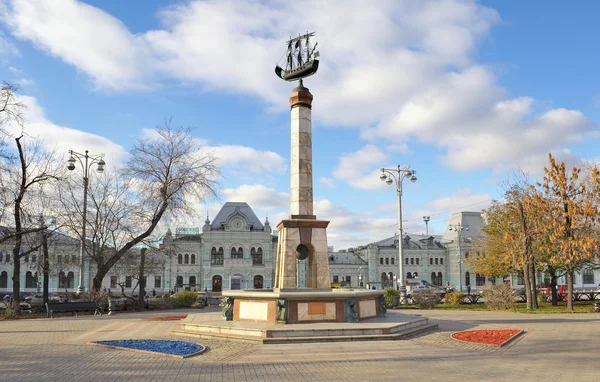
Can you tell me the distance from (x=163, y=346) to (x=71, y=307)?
14568 mm

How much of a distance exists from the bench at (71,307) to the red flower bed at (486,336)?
19028mm

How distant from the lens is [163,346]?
1331 centimetres

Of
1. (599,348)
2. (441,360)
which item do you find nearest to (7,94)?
(441,360)

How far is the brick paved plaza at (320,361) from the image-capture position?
9906 mm

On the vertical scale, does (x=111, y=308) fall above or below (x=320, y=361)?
below

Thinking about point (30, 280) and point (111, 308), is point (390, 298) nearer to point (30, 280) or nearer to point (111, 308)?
point (111, 308)

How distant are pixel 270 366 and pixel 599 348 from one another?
9.23 metres

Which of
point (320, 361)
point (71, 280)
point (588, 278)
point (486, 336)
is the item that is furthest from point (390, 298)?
point (588, 278)

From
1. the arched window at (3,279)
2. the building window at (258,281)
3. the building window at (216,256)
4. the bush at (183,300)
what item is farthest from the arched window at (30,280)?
the bush at (183,300)

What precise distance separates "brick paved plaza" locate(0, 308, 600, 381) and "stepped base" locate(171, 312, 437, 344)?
1.46ft

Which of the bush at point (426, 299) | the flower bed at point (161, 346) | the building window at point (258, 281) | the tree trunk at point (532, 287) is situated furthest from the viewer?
the building window at point (258, 281)

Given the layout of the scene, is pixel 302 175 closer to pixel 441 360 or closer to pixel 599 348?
pixel 441 360

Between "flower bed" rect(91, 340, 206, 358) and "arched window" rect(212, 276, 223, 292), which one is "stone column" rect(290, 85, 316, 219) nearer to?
"flower bed" rect(91, 340, 206, 358)

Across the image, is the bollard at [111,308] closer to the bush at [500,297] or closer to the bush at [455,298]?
the bush at [500,297]
